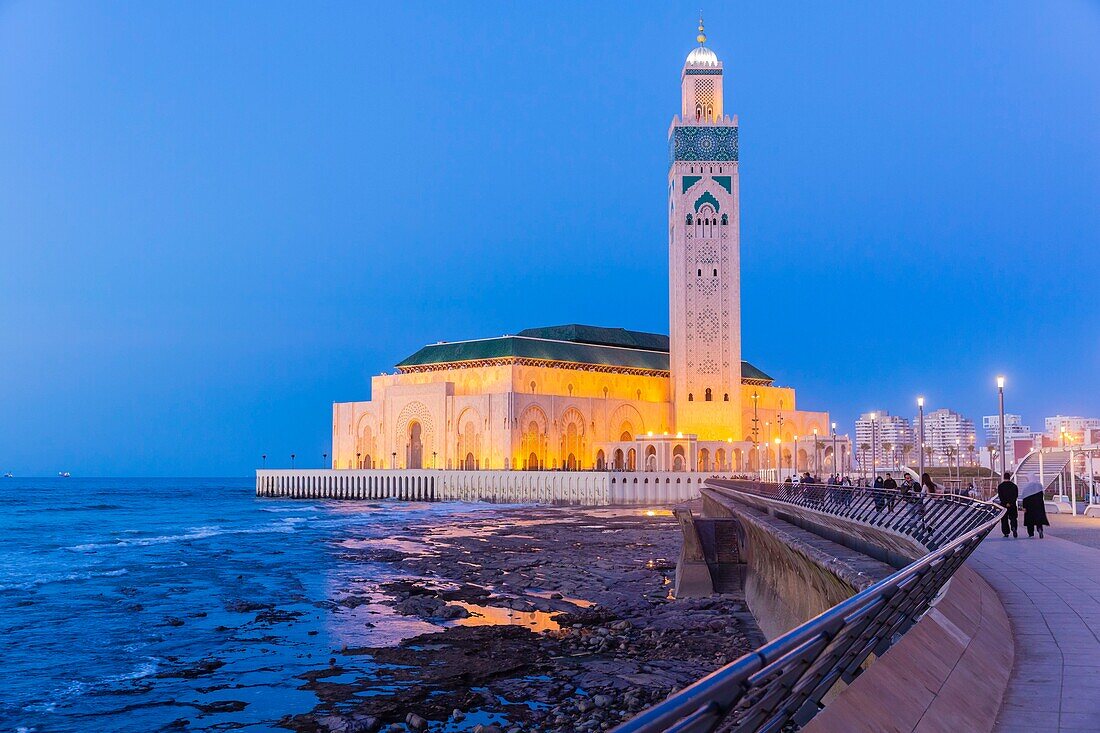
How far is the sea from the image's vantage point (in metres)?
12.7

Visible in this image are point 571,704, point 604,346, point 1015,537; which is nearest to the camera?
point 571,704

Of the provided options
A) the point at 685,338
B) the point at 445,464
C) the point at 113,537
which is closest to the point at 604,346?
the point at 685,338

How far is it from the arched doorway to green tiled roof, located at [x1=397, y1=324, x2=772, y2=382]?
238 inches

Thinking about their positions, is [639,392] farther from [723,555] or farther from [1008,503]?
[1008,503]

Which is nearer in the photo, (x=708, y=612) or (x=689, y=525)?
(x=708, y=612)

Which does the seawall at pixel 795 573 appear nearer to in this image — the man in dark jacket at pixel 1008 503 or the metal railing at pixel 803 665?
the metal railing at pixel 803 665

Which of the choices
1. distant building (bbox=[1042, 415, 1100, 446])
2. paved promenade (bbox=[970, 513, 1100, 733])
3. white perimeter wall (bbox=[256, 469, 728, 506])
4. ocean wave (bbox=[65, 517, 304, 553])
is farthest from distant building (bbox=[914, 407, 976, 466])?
paved promenade (bbox=[970, 513, 1100, 733])

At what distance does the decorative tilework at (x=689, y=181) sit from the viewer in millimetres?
80312

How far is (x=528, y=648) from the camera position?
1581 centimetres

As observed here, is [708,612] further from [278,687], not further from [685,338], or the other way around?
[685,338]

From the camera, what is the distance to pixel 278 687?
44.0ft

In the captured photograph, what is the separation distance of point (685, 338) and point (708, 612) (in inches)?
2474

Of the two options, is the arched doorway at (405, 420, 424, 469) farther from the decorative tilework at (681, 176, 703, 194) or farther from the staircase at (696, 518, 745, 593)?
the staircase at (696, 518, 745, 593)

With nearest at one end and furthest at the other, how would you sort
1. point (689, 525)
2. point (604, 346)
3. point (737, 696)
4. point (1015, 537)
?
point (737, 696), point (1015, 537), point (689, 525), point (604, 346)
